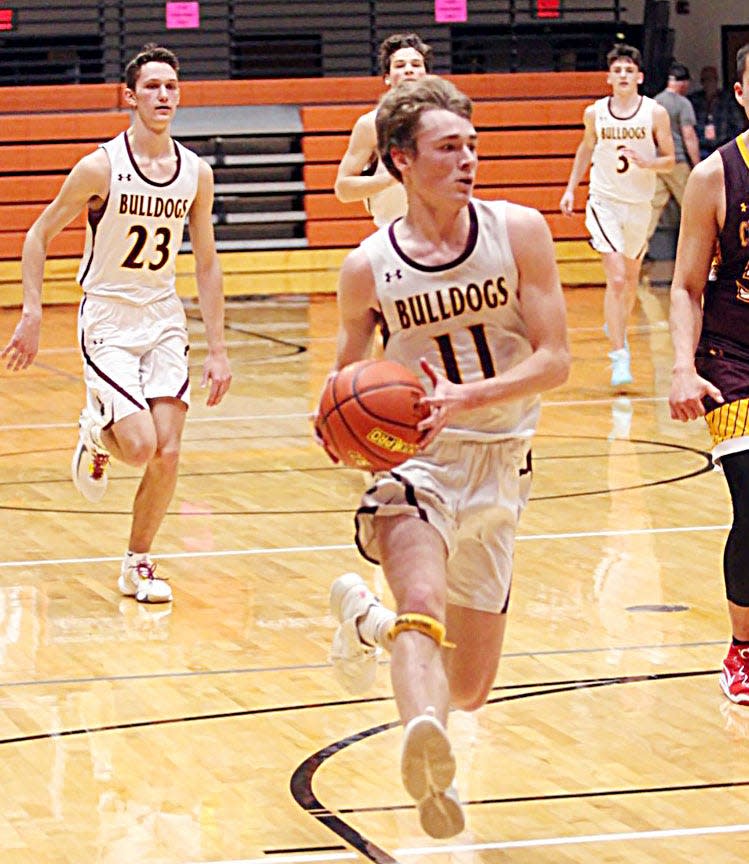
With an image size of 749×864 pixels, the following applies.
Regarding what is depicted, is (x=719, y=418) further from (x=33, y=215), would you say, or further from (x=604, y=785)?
(x=33, y=215)

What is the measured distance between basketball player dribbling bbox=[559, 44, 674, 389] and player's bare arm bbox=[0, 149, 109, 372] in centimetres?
496

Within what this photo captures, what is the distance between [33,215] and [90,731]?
12.7 meters

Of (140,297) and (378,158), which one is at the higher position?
(378,158)

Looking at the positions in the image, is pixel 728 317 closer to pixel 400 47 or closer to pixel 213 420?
pixel 400 47

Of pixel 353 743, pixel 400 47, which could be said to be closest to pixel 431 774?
pixel 353 743

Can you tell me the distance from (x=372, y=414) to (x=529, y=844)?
39.6 inches

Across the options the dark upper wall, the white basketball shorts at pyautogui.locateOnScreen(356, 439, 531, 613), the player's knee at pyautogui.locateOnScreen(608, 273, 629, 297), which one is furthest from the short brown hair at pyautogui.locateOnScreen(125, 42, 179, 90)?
the dark upper wall

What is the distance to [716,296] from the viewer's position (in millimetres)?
5023

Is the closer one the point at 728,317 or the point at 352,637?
the point at 352,637

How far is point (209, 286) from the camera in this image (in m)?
6.57

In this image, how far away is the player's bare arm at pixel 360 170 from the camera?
793 centimetres

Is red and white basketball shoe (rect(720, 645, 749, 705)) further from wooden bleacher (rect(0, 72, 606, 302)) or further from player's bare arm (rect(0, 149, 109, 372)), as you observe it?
wooden bleacher (rect(0, 72, 606, 302))

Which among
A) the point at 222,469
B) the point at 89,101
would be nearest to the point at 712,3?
the point at 89,101

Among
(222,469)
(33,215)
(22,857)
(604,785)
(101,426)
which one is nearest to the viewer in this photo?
(22,857)
